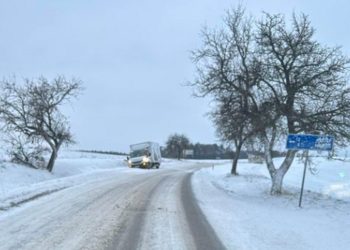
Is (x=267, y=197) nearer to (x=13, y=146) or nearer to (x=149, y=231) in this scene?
(x=149, y=231)

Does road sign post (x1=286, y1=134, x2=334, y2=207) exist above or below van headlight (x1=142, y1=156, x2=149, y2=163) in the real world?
above

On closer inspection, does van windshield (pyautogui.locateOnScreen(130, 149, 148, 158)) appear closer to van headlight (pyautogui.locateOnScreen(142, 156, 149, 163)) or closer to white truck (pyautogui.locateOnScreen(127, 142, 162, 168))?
white truck (pyautogui.locateOnScreen(127, 142, 162, 168))

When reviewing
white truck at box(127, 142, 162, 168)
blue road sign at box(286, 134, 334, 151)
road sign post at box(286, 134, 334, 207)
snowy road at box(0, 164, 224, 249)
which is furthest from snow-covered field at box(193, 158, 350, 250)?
white truck at box(127, 142, 162, 168)

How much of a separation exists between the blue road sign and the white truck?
137ft

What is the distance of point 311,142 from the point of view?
19.2 metres

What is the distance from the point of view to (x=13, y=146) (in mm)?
39469

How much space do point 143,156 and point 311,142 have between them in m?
42.7

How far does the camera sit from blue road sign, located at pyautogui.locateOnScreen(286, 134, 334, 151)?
1898 cm

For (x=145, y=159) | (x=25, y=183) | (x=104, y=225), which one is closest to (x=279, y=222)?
(x=104, y=225)

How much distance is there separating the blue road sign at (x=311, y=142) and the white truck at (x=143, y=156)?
41.8 metres

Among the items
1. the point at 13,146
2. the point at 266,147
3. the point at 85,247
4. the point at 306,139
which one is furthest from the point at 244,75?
the point at 13,146

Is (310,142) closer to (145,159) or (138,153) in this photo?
(145,159)

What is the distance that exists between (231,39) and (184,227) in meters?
15.0

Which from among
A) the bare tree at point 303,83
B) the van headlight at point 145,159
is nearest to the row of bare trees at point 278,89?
the bare tree at point 303,83
